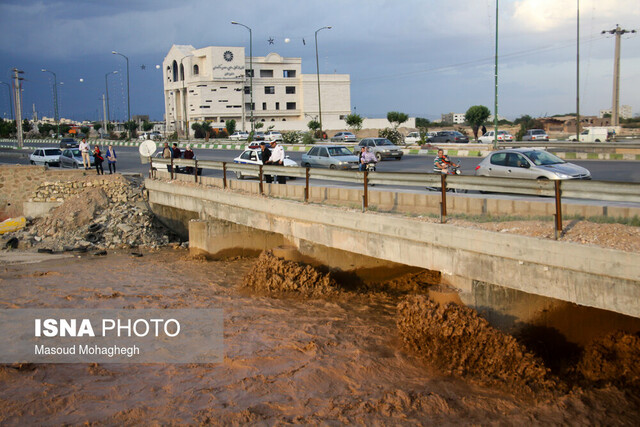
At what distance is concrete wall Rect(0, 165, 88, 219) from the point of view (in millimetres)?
24609

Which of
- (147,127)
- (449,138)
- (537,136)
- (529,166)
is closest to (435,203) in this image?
(529,166)

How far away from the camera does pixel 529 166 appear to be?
652 inches

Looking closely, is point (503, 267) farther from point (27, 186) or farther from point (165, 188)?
point (27, 186)

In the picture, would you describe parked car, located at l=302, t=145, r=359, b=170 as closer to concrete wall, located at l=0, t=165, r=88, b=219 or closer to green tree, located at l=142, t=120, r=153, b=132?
concrete wall, located at l=0, t=165, r=88, b=219

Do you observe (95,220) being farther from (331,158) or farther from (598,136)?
(598,136)

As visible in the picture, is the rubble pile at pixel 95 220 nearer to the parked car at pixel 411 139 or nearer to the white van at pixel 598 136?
the parked car at pixel 411 139

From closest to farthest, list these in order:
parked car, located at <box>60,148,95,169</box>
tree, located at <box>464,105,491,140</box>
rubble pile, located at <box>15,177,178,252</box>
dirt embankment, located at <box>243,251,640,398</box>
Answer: dirt embankment, located at <box>243,251,640,398</box> < rubble pile, located at <box>15,177,178,252</box> < parked car, located at <box>60,148,95,169</box> < tree, located at <box>464,105,491,140</box>

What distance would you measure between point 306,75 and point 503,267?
316 ft

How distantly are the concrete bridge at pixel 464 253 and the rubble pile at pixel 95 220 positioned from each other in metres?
6.16

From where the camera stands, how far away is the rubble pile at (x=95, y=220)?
20.6 meters

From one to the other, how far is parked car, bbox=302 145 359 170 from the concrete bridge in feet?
35.8

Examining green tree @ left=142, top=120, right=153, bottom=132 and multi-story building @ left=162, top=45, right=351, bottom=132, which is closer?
multi-story building @ left=162, top=45, right=351, bottom=132

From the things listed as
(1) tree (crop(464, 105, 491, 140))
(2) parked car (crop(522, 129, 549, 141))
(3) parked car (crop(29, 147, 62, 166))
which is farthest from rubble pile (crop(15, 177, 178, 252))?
(1) tree (crop(464, 105, 491, 140))

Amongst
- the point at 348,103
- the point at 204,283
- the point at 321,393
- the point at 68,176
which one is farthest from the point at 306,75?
the point at 321,393
